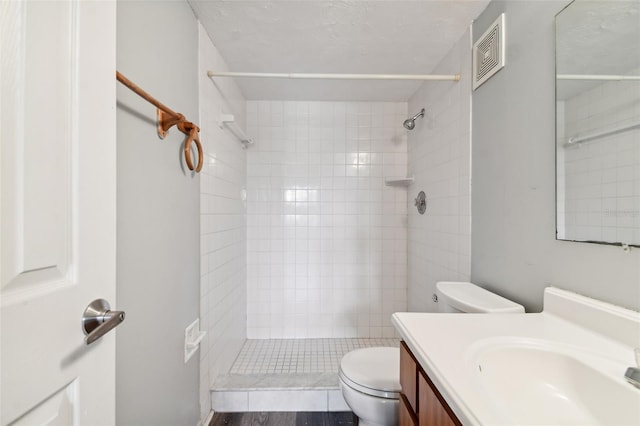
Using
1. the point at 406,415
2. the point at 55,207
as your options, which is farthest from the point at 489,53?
the point at 55,207

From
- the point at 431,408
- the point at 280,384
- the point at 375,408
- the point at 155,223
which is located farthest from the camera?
the point at 280,384

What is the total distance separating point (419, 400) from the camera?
27.5 inches

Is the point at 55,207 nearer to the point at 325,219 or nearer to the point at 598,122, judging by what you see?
A: the point at 598,122

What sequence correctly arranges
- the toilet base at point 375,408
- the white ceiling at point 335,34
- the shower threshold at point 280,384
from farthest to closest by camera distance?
the shower threshold at point 280,384 < the white ceiling at point 335,34 < the toilet base at point 375,408

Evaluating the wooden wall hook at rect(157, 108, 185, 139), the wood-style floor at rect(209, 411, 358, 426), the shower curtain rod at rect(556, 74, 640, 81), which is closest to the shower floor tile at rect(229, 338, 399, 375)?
the wood-style floor at rect(209, 411, 358, 426)

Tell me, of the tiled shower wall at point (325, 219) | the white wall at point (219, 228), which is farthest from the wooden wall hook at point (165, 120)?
the tiled shower wall at point (325, 219)

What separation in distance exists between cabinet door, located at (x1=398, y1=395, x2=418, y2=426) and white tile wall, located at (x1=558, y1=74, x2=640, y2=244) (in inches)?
28.6

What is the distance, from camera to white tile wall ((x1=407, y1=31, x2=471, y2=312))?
1404mm

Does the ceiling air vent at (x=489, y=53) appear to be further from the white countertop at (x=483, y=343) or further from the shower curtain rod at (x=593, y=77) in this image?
the white countertop at (x=483, y=343)

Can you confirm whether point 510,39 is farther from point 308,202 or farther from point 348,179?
point 308,202

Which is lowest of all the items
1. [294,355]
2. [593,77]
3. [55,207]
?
[294,355]

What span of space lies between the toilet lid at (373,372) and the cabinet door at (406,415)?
26 cm

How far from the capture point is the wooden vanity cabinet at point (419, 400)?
22.0 inches

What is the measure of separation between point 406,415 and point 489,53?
4.91ft
